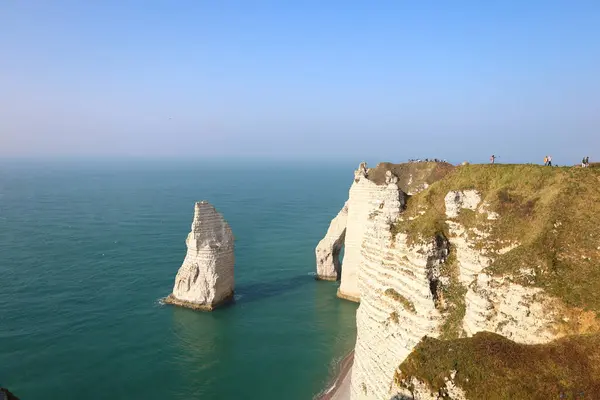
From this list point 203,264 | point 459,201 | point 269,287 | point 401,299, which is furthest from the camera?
point 269,287

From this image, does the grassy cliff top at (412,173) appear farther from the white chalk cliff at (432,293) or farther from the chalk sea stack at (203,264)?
the white chalk cliff at (432,293)

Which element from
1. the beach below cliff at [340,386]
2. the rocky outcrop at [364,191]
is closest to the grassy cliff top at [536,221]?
the beach below cliff at [340,386]

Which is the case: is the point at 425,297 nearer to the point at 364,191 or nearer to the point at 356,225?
the point at 364,191

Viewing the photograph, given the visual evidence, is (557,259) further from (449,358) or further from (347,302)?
(347,302)

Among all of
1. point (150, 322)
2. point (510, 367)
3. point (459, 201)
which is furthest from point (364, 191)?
point (510, 367)

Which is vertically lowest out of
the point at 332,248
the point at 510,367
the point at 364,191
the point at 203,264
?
the point at 203,264

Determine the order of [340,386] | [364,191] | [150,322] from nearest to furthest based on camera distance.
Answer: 1. [340,386]
2. [150,322]
3. [364,191]

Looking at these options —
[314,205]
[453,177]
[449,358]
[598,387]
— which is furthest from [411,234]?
[314,205]
